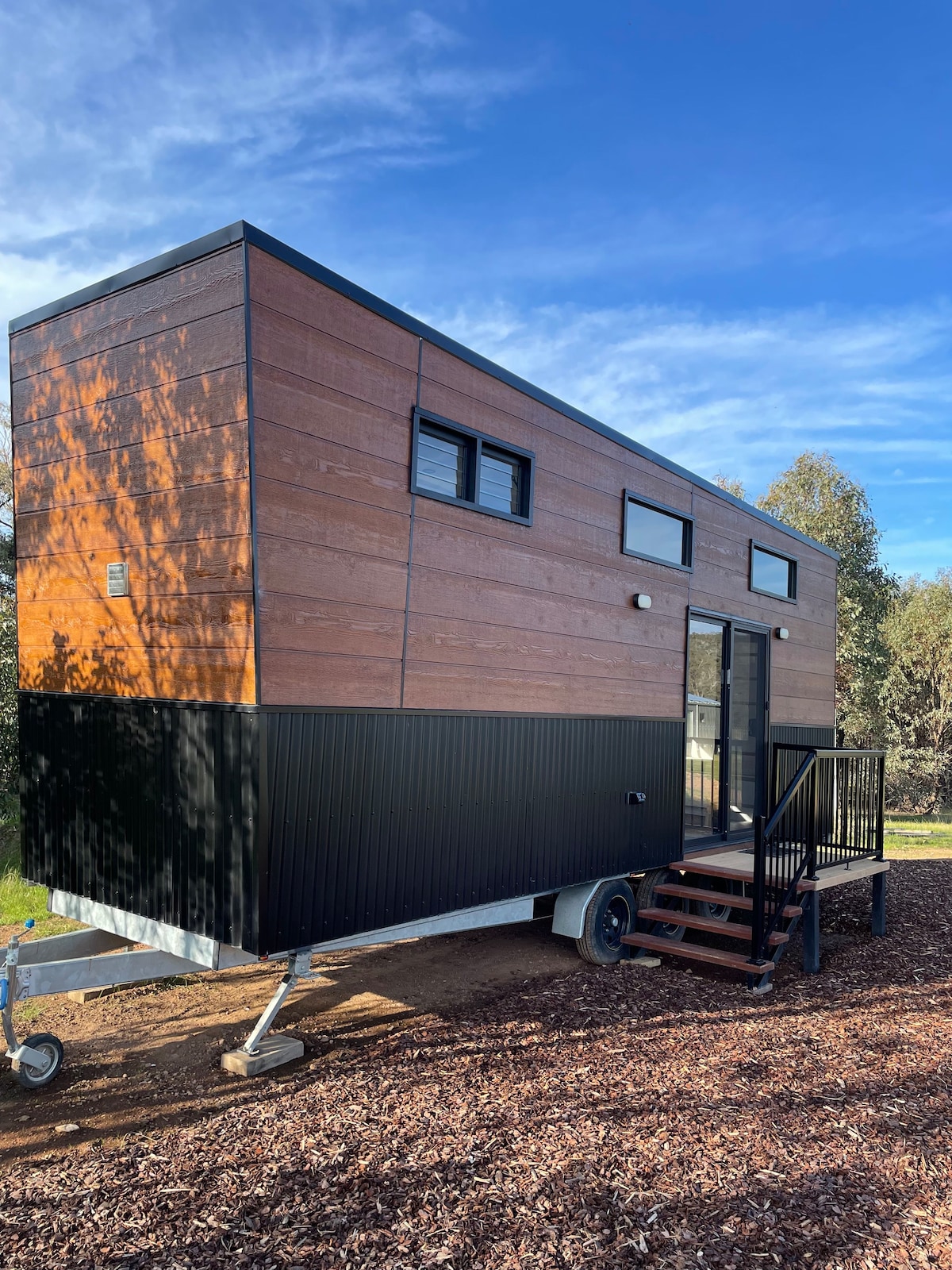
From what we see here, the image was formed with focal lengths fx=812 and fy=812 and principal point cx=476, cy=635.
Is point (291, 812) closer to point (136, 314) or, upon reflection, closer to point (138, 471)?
point (138, 471)

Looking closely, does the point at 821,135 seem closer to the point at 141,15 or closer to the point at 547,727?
the point at 141,15

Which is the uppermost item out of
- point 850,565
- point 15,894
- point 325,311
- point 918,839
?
point 850,565

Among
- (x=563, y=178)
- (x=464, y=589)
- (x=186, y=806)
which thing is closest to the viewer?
(x=186, y=806)

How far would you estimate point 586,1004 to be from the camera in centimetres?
503

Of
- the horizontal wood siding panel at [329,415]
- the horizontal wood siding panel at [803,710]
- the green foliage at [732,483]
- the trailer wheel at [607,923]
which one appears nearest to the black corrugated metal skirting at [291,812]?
the trailer wheel at [607,923]

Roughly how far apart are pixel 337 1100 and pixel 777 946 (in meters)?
3.58

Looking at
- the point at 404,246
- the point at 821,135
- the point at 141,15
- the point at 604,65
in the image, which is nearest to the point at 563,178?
the point at 604,65

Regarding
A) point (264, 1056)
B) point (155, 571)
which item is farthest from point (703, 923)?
point (155, 571)

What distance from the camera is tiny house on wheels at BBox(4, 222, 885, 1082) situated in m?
3.58

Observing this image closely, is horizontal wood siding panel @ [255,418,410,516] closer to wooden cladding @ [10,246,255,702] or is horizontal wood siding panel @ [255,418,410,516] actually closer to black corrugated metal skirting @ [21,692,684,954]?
wooden cladding @ [10,246,255,702]

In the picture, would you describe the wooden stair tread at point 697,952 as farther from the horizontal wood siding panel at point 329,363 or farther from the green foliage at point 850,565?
the green foliage at point 850,565

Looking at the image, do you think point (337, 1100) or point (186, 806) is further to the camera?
point (186, 806)

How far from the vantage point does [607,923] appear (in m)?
6.08

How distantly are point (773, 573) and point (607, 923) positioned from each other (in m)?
4.08
